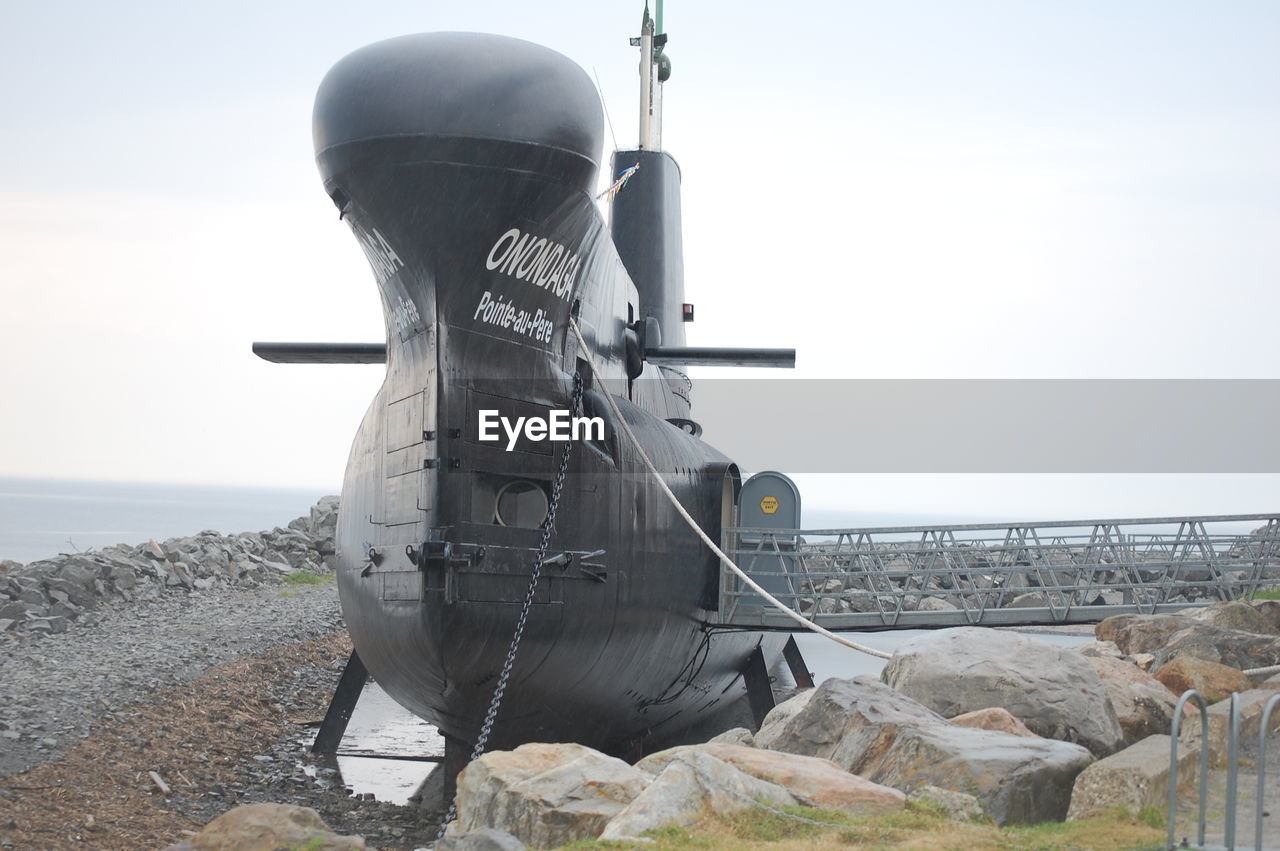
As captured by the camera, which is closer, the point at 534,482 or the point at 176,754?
the point at 534,482

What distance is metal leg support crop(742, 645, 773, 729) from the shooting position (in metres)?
15.5

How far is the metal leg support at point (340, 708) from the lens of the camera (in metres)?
13.3

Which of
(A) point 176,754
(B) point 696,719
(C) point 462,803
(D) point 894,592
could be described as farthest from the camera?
(B) point 696,719

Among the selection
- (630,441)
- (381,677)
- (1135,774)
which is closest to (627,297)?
(630,441)

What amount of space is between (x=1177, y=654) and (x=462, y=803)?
22.9 ft

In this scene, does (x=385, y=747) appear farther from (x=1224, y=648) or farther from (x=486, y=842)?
(x=486, y=842)

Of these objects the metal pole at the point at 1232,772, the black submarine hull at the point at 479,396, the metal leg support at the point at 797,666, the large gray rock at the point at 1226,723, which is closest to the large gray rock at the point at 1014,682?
the large gray rock at the point at 1226,723

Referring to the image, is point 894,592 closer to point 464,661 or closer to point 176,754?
point 464,661

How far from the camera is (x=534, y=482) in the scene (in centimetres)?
1061

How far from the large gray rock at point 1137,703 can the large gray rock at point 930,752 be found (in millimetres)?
2012

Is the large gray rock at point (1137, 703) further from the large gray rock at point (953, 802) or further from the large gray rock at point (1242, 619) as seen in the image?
the large gray rock at point (1242, 619)

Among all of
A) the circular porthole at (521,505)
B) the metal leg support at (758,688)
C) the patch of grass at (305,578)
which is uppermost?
the circular porthole at (521,505)

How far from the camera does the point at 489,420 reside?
10.2m

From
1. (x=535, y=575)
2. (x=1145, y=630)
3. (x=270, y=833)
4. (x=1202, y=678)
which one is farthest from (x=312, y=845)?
(x=1145, y=630)
